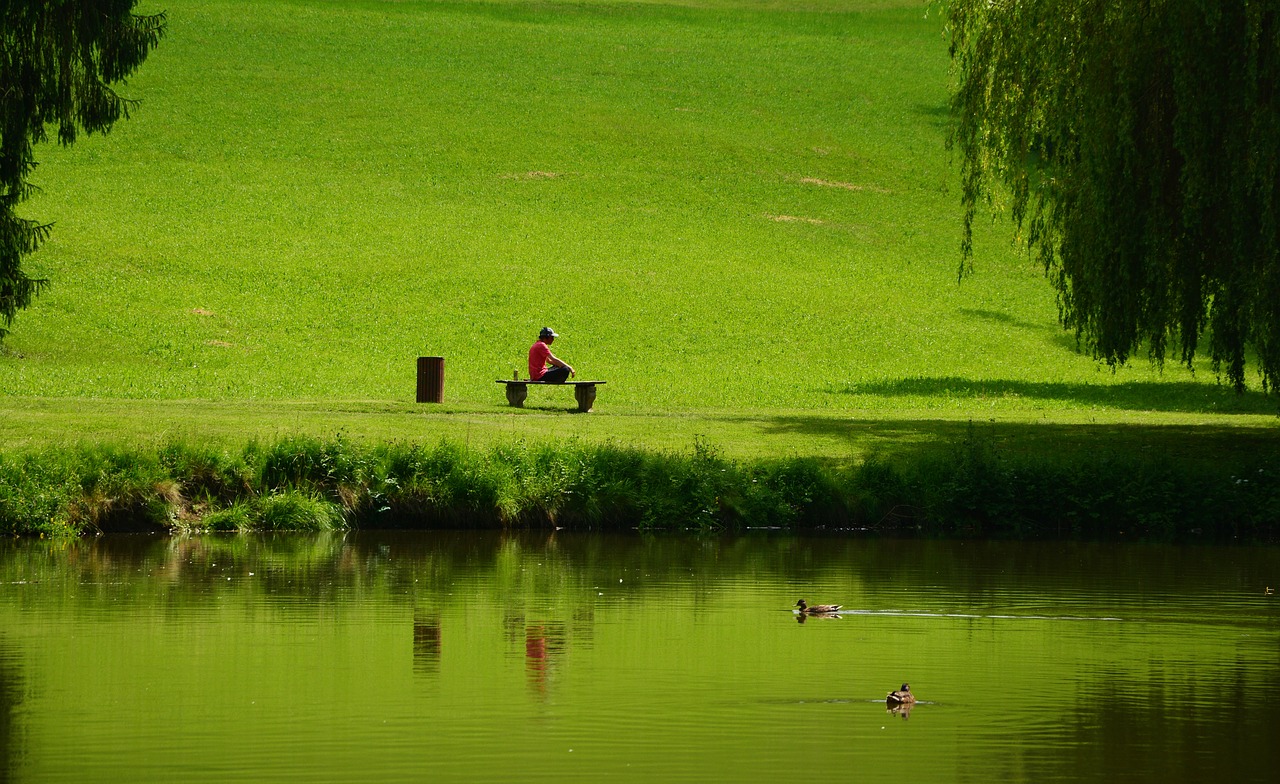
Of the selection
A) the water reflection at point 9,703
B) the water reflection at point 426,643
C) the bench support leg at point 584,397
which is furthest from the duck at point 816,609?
the bench support leg at point 584,397

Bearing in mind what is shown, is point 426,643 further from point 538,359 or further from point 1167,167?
point 538,359

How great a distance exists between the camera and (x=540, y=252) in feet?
209

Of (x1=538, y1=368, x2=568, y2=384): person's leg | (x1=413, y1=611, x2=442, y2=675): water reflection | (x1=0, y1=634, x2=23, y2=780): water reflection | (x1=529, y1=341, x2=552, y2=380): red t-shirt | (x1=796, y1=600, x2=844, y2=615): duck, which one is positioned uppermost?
(x1=529, y1=341, x2=552, y2=380): red t-shirt

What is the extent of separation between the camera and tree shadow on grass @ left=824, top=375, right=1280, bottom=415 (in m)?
47.1

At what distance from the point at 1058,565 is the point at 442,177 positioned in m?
51.1

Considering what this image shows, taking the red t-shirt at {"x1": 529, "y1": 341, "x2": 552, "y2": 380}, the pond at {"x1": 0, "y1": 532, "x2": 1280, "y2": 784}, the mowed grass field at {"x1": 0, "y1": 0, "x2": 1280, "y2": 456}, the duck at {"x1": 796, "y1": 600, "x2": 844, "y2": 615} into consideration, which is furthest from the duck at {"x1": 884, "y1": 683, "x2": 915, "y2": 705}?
the red t-shirt at {"x1": 529, "y1": 341, "x2": 552, "y2": 380}

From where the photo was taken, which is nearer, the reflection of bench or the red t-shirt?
the reflection of bench

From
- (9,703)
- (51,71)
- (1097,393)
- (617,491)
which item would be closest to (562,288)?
(1097,393)

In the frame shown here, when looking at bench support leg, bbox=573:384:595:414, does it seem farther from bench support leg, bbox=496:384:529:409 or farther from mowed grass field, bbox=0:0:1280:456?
bench support leg, bbox=496:384:529:409

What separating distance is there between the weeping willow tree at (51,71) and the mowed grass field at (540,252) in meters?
3.86

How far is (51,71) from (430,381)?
10607mm

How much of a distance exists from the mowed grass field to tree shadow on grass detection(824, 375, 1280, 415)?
225mm

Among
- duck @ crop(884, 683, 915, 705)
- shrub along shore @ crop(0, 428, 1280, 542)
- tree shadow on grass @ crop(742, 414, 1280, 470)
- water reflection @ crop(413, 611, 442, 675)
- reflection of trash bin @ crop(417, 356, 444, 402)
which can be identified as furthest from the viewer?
reflection of trash bin @ crop(417, 356, 444, 402)

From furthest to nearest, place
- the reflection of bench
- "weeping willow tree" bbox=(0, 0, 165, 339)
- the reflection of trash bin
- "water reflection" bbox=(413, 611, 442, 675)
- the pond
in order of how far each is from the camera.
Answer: the reflection of trash bin
the reflection of bench
"weeping willow tree" bbox=(0, 0, 165, 339)
"water reflection" bbox=(413, 611, 442, 675)
the pond
